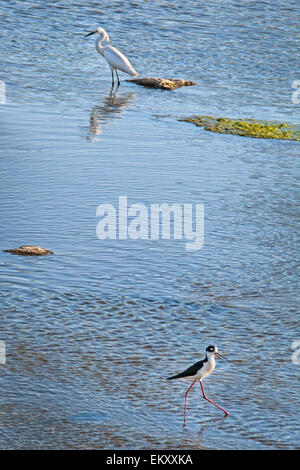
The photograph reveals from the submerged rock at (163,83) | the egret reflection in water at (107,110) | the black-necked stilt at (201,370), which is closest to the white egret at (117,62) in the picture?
the submerged rock at (163,83)

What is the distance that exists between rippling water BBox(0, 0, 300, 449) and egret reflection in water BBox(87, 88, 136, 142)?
0.20 feet

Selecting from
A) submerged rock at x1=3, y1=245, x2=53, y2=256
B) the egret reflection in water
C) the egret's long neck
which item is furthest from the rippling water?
the egret's long neck

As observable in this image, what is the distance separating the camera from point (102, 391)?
6371mm

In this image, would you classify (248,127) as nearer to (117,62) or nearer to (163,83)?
(163,83)

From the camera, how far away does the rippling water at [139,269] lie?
20.1 ft

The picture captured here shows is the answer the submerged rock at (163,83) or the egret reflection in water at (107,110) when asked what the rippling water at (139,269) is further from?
the submerged rock at (163,83)

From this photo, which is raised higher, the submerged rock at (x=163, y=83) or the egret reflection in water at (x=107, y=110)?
the submerged rock at (x=163, y=83)

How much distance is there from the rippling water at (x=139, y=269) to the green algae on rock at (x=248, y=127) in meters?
0.28

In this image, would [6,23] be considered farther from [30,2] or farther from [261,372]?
[261,372]

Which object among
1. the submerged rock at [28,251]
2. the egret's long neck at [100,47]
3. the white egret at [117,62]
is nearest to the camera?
the submerged rock at [28,251]

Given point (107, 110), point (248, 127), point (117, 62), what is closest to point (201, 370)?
point (248, 127)

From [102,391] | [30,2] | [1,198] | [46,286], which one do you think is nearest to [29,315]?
[46,286]

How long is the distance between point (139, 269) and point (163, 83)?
8.87 meters
